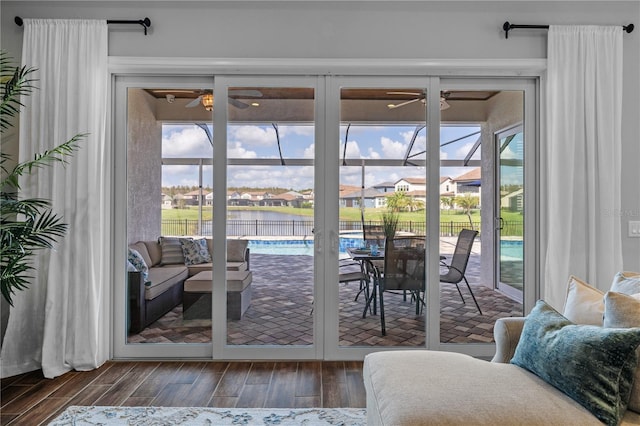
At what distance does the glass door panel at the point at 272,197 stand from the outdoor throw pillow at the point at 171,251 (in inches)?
17.0

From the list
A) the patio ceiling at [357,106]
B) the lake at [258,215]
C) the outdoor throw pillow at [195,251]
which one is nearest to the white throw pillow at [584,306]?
the patio ceiling at [357,106]

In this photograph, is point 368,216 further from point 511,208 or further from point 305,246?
point 511,208

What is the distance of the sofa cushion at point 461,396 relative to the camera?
1.29 m

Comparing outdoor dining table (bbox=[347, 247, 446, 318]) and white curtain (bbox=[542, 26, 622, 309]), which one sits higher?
white curtain (bbox=[542, 26, 622, 309])

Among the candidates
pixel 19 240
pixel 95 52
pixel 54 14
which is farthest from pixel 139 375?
pixel 54 14

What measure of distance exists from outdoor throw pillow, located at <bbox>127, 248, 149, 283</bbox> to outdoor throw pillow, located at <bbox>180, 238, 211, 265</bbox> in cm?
33

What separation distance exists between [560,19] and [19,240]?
4.15 metres

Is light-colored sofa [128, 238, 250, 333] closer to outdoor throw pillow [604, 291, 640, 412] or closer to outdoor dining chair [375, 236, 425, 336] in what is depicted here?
outdoor dining chair [375, 236, 425, 336]

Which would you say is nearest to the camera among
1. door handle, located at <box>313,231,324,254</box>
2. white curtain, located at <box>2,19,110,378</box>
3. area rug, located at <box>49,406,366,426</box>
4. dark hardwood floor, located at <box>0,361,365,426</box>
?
area rug, located at <box>49,406,366,426</box>

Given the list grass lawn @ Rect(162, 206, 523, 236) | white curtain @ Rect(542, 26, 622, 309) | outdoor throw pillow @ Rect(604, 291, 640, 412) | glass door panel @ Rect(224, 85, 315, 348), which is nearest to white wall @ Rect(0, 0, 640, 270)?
white curtain @ Rect(542, 26, 622, 309)

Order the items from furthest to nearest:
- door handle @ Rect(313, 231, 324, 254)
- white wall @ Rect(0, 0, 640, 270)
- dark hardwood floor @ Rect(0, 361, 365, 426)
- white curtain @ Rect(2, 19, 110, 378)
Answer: door handle @ Rect(313, 231, 324, 254) < white wall @ Rect(0, 0, 640, 270) < white curtain @ Rect(2, 19, 110, 378) < dark hardwood floor @ Rect(0, 361, 365, 426)

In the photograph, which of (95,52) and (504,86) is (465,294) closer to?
(504,86)

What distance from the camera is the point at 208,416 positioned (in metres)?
2.18

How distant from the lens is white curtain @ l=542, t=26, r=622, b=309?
110 inches
